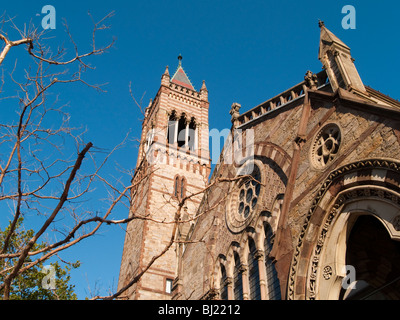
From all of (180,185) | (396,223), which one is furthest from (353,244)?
(180,185)

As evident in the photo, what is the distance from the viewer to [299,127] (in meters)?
12.7

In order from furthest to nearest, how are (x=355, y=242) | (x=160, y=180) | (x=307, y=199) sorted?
1. (x=160, y=180)
2. (x=355, y=242)
3. (x=307, y=199)

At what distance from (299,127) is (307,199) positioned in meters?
2.55

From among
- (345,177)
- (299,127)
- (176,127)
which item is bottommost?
(345,177)

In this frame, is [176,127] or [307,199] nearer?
[307,199]

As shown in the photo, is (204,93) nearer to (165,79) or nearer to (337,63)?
(165,79)

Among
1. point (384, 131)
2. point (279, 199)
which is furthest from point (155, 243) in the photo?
point (384, 131)

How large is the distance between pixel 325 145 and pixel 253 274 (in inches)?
189

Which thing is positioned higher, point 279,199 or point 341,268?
point 279,199

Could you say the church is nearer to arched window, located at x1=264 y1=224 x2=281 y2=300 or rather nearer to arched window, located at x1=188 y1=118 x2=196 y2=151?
arched window, located at x1=264 y1=224 x2=281 y2=300

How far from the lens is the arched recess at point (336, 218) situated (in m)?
8.99

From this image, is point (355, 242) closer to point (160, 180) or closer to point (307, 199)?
point (307, 199)

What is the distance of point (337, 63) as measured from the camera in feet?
40.8
